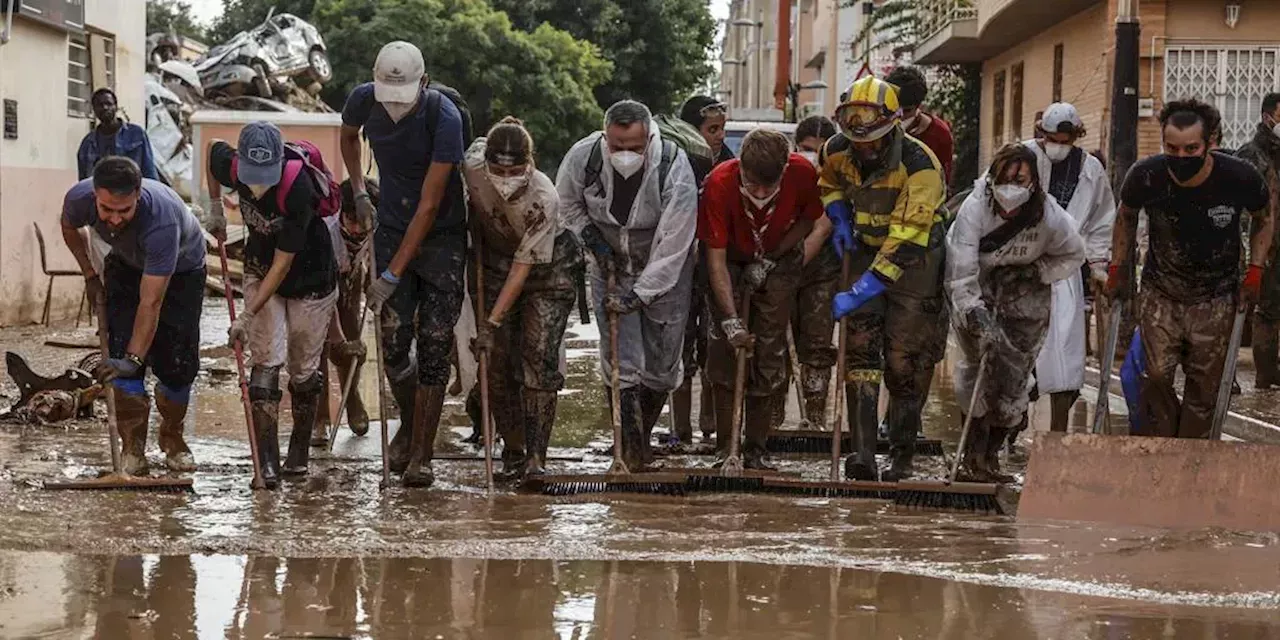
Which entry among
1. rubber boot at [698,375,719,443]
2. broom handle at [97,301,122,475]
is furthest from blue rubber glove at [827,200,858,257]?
broom handle at [97,301,122,475]

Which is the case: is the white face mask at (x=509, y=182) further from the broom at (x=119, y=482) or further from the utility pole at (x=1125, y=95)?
the utility pole at (x=1125, y=95)

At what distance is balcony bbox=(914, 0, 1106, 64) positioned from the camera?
2450 centimetres

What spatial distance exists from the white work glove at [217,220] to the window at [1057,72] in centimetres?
1809

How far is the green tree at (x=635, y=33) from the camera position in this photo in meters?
48.5

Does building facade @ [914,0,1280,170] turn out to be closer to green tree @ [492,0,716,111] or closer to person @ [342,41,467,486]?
person @ [342,41,467,486]

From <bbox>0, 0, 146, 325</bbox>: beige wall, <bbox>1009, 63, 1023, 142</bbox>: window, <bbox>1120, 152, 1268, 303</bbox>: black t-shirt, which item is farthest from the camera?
<bbox>1009, 63, 1023, 142</bbox>: window

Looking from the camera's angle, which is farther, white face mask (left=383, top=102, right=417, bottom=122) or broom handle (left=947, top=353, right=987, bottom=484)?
white face mask (left=383, top=102, right=417, bottom=122)

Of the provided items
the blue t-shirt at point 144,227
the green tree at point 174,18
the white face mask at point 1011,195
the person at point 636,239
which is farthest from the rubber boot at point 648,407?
the green tree at point 174,18

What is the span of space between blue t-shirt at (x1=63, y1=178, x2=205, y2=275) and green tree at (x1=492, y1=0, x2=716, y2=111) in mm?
40201

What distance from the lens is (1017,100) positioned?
2830 cm

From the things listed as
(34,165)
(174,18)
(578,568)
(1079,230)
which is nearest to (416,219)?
(578,568)

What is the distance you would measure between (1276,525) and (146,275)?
4.47 meters

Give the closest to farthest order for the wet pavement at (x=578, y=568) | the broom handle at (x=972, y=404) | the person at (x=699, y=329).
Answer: the wet pavement at (x=578, y=568) < the broom handle at (x=972, y=404) < the person at (x=699, y=329)

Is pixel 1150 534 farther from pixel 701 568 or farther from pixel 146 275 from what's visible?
pixel 146 275
